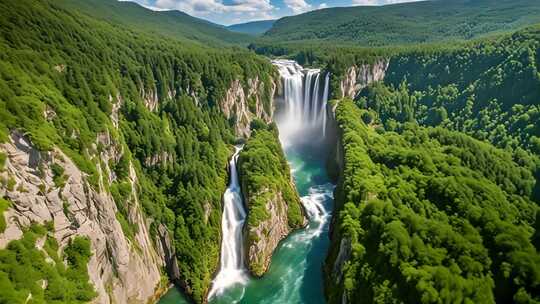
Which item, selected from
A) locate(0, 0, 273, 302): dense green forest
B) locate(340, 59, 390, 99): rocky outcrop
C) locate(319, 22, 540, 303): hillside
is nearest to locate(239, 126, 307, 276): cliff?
locate(0, 0, 273, 302): dense green forest

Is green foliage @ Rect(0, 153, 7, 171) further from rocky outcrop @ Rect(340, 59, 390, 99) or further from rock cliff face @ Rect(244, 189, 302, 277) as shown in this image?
rocky outcrop @ Rect(340, 59, 390, 99)

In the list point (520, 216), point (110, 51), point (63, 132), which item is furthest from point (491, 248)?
point (110, 51)

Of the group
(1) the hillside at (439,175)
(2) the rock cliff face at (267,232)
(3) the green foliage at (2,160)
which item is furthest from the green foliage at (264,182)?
(3) the green foliage at (2,160)

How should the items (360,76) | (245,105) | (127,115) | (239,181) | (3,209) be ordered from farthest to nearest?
(360,76)
(245,105)
(239,181)
(127,115)
(3,209)

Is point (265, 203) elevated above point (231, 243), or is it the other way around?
point (265, 203)

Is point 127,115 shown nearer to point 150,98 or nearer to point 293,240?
point 150,98

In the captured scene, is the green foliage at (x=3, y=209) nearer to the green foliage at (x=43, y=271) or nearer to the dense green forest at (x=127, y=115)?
the green foliage at (x=43, y=271)

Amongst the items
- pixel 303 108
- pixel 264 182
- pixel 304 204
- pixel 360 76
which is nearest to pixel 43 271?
pixel 264 182
